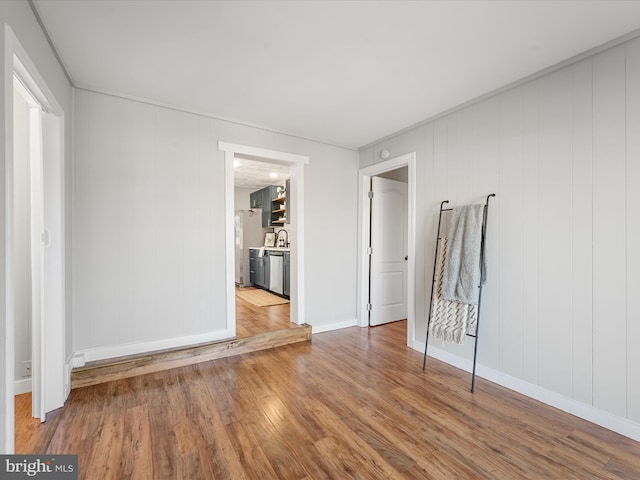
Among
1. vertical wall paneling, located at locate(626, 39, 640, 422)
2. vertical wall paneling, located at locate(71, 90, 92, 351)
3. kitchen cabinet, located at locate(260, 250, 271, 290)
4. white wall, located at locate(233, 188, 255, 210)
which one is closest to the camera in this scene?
vertical wall paneling, located at locate(626, 39, 640, 422)

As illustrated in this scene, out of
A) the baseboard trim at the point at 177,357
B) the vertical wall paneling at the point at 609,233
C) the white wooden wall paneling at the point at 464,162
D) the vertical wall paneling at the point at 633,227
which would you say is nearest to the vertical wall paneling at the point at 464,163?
the white wooden wall paneling at the point at 464,162

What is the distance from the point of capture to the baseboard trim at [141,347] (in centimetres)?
240

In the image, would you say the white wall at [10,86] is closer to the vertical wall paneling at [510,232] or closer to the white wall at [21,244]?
the white wall at [21,244]

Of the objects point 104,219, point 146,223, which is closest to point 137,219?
point 146,223

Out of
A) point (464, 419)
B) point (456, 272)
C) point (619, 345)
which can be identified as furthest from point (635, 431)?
point (456, 272)

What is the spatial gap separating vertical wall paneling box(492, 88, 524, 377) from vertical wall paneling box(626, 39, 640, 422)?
592mm

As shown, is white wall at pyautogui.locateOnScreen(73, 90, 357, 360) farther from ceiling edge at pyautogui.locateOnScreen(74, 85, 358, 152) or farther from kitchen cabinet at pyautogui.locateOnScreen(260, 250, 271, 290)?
kitchen cabinet at pyautogui.locateOnScreen(260, 250, 271, 290)

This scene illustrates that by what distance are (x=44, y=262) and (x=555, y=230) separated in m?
3.62

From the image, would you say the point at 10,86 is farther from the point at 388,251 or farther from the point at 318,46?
the point at 388,251

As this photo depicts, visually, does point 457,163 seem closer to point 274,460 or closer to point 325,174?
point 325,174

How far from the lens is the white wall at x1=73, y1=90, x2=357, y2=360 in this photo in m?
2.42

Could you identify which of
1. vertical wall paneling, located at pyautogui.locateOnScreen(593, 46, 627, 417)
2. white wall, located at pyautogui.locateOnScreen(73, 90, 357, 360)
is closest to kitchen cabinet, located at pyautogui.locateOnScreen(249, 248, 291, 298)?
white wall, located at pyautogui.locateOnScreen(73, 90, 357, 360)

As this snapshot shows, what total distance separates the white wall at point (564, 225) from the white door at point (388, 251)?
4.30ft

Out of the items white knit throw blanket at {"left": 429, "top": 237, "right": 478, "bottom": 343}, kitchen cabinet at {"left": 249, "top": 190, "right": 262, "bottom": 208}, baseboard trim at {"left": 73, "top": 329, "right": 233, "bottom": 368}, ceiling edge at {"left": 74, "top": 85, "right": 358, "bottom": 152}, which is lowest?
baseboard trim at {"left": 73, "top": 329, "right": 233, "bottom": 368}
